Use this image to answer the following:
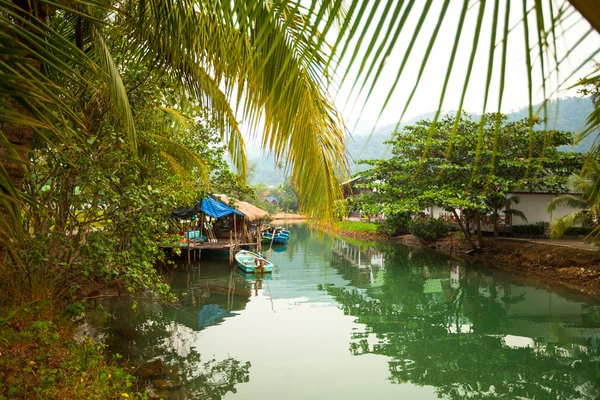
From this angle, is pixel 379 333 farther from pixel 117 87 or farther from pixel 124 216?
pixel 117 87

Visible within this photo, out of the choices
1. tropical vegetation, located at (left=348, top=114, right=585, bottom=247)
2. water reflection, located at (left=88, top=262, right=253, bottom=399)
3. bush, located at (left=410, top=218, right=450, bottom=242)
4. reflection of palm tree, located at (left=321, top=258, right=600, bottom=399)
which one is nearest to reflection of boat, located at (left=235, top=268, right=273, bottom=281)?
water reflection, located at (left=88, top=262, right=253, bottom=399)

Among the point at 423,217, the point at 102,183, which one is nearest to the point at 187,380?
the point at 102,183

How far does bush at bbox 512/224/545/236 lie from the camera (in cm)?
1423

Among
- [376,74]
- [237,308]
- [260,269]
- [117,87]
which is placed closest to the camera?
[376,74]

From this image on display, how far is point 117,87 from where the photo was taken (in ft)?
8.67

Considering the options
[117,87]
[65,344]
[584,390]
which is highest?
[117,87]

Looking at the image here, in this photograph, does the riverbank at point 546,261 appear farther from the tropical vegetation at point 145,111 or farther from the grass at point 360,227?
the grass at point 360,227

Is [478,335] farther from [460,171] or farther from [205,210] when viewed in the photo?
[205,210]

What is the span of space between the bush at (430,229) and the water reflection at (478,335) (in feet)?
18.1

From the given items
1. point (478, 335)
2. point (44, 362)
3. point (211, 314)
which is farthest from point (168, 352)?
point (478, 335)

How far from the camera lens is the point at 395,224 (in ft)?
62.2

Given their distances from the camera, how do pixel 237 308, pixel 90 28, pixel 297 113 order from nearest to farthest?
pixel 297 113, pixel 90 28, pixel 237 308

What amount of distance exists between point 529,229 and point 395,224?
222 inches

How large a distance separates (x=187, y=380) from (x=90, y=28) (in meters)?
→ 3.43
